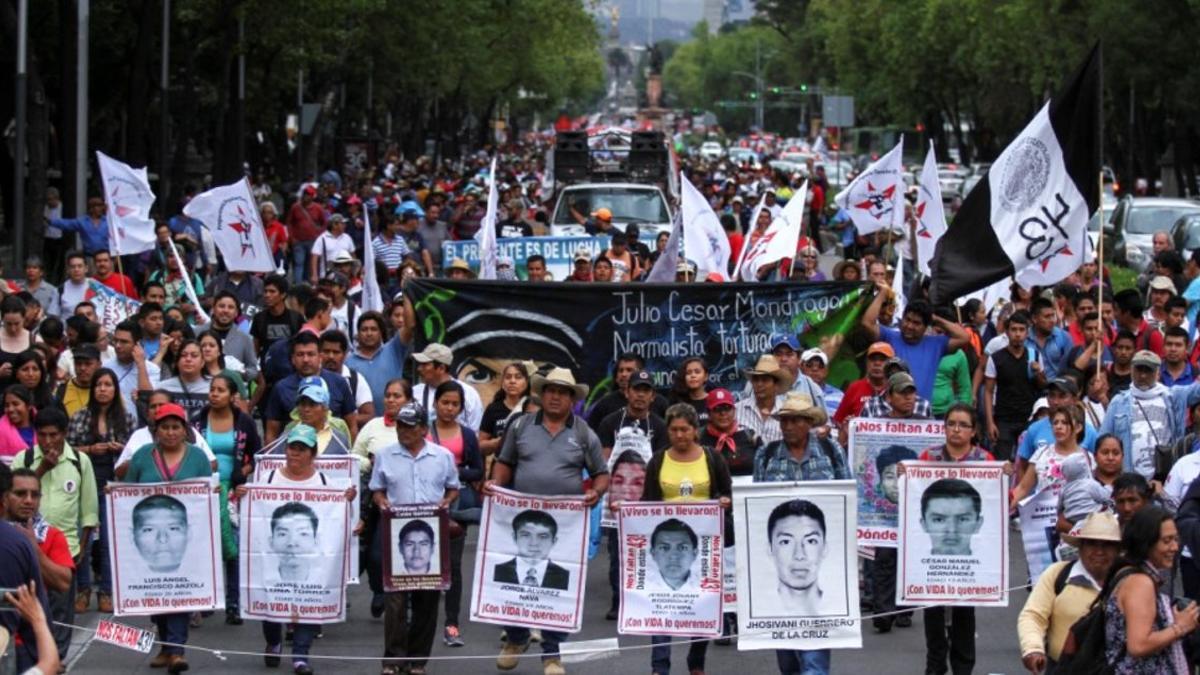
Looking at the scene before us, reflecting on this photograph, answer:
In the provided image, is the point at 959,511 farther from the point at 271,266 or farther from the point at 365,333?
the point at 271,266

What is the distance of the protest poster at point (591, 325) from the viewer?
1471cm

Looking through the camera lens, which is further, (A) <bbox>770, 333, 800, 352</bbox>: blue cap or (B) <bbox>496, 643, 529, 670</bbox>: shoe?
(A) <bbox>770, 333, 800, 352</bbox>: blue cap

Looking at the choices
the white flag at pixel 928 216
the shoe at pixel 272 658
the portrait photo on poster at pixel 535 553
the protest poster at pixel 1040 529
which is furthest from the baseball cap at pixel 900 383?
the white flag at pixel 928 216

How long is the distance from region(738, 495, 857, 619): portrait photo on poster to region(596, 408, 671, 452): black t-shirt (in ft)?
6.32

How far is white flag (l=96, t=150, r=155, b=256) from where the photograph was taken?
64.0 feet

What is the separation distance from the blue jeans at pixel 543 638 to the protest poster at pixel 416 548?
0.52 metres

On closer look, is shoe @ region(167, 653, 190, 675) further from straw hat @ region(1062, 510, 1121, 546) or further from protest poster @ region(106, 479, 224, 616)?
straw hat @ region(1062, 510, 1121, 546)

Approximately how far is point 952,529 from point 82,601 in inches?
194

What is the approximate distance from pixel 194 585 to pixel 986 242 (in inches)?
199

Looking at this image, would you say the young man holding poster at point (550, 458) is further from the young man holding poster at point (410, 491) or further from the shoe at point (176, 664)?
the shoe at point (176, 664)

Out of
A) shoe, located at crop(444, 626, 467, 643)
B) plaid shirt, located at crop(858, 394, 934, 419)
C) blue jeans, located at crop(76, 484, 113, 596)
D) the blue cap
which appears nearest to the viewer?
shoe, located at crop(444, 626, 467, 643)

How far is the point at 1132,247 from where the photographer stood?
106 ft

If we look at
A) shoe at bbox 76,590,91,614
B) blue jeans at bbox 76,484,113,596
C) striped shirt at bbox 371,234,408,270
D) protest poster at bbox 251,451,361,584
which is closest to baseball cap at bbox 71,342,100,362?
blue jeans at bbox 76,484,113,596

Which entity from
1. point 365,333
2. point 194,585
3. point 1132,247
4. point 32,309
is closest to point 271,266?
point 32,309
